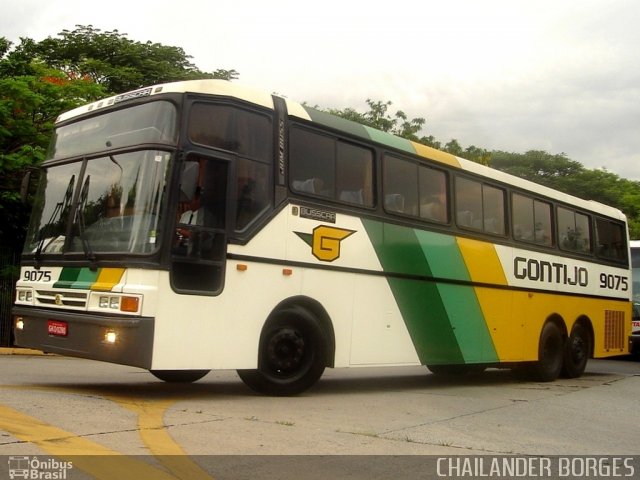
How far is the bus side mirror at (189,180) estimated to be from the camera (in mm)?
7301

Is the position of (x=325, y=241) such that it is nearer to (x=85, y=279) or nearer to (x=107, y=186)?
(x=107, y=186)

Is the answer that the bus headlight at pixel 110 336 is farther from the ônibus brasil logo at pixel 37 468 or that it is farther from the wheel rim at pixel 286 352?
the ônibus brasil logo at pixel 37 468

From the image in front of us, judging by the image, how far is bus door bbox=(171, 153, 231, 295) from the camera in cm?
726

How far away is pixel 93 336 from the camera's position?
23.2 ft

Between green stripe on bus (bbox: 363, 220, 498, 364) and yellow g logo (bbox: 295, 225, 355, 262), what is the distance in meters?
0.56

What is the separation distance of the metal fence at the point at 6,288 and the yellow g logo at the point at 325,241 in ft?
31.5

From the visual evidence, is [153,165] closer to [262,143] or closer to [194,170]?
[194,170]

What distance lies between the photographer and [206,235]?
7.48 m

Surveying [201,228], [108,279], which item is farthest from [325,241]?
[108,279]

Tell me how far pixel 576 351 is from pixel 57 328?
996 centimetres

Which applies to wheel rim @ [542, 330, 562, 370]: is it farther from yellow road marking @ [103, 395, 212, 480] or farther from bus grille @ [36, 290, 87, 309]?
bus grille @ [36, 290, 87, 309]

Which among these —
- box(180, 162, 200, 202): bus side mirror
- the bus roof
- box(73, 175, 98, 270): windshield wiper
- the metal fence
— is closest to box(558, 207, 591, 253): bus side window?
the bus roof

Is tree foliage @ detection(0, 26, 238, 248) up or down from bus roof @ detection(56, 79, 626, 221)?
up

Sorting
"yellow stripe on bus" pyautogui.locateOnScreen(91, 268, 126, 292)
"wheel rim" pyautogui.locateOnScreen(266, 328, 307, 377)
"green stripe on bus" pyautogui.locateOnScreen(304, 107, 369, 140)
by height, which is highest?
"green stripe on bus" pyautogui.locateOnScreen(304, 107, 369, 140)
